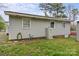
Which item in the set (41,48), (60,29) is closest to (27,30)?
(41,48)

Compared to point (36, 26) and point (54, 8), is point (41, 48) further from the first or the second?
point (54, 8)

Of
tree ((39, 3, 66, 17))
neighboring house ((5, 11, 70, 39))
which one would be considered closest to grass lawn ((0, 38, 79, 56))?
neighboring house ((5, 11, 70, 39))

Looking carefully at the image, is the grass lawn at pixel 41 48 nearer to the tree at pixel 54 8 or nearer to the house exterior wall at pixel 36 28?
the house exterior wall at pixel 36 28

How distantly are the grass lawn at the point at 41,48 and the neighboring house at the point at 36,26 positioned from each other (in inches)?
4.3

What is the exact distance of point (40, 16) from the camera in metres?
3.73

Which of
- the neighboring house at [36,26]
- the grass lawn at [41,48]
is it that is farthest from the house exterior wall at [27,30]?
the grass lawn at [41,48]

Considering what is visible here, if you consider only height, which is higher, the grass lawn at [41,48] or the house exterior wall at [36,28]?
the house exterior wall at [36,28]

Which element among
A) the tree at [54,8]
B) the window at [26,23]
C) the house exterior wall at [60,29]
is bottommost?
the house exterior wall at [60,29]

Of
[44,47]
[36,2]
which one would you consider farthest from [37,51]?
[36,2]

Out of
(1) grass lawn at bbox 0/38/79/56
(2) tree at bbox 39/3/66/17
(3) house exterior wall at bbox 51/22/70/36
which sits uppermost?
(2) tree at bbox 39/3/66/17

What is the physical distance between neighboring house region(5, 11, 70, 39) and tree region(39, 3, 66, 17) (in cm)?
8

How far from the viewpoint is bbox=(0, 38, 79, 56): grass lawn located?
366 centimetres

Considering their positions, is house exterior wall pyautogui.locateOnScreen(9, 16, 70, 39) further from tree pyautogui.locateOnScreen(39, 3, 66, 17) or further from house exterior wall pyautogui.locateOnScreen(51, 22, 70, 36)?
tree pyautogui.locateOnScreen(39, 3, 66, 17)

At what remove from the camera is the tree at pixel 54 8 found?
371 centimetres
